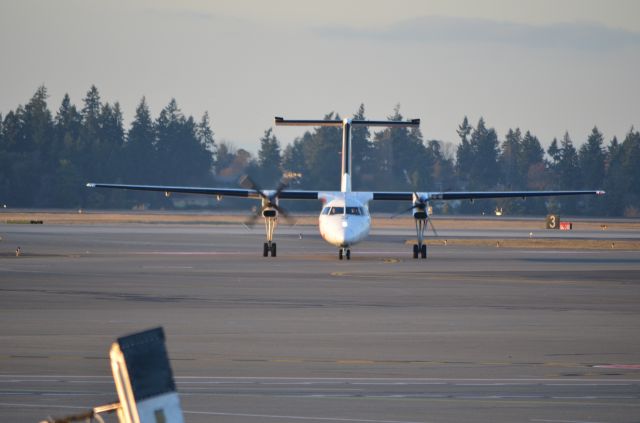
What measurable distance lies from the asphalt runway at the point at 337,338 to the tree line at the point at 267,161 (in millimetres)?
92430

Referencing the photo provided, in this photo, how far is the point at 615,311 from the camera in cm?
2288

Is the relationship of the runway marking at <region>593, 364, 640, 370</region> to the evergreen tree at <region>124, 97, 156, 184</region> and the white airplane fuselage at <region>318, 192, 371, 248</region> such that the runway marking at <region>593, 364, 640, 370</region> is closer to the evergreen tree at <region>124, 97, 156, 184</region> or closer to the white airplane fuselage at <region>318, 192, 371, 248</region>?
the white airplane fuselage at <region>318, 192, 371, 248</region>

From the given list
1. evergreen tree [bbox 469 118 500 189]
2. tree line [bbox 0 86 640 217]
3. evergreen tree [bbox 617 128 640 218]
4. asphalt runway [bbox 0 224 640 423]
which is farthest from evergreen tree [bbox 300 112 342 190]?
asphalt runway [bbox 0 224 640 423]

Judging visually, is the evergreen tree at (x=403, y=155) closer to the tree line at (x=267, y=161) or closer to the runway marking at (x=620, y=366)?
the tree line at (x=267, y=161)

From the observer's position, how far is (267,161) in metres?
158

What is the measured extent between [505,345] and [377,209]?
10950 cm

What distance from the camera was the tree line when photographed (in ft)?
457

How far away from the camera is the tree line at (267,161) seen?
139 metres

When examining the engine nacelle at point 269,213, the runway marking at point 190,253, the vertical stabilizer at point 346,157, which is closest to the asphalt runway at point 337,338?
the engine nacelle at point 269,213

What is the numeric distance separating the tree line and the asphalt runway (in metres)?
92.4

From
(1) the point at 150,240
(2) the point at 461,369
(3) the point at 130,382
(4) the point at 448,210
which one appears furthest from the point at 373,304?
(4) the point at 448,210

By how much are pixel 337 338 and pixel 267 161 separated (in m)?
141

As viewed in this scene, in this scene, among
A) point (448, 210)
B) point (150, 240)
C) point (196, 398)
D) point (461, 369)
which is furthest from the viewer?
point (448, 210)

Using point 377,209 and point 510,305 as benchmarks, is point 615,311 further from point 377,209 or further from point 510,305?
point 377,209
